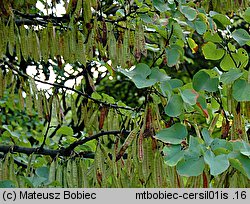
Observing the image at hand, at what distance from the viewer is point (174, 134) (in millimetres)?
943

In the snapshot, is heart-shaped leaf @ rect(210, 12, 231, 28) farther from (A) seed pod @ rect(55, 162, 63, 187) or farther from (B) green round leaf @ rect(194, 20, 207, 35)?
(A) seed pod @ rect(55, 162, 63, 187)

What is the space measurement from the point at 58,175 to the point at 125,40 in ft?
1.20

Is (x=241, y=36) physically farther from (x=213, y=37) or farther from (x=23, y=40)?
(x=23, y=40)

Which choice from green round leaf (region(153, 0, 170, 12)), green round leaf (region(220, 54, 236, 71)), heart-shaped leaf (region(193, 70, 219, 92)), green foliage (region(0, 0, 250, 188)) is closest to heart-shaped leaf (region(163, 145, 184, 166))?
green foliage (region(0, 0, 250, 188))

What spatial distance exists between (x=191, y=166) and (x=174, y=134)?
0.10 m

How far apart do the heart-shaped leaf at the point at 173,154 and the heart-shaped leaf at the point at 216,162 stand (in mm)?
50

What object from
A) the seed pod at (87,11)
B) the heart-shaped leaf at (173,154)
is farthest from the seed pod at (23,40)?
the heart-shaped leaf at (173,154)

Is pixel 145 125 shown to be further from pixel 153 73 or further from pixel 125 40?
pixel 125 40

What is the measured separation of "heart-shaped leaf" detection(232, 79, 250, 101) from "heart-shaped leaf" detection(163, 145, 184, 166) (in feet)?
0.49

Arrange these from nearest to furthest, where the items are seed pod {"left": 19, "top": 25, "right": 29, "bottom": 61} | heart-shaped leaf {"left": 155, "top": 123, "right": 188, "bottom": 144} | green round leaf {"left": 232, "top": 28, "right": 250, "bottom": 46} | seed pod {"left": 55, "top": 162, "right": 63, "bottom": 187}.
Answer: heart-shaped leaf {"left": 155, "top": 123, "right": 188, "bottom": 144} → green round leaf {"left": 232, "top": 28, "right": 250, "bottom": 46} → seed pod {"left": 55, "top": 162, "right": 63, "bottom": 187} → seed pod {"left": 19, "top": 25, "right": 29, "bottom": 61}

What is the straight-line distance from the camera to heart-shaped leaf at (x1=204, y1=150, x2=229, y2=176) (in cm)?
82

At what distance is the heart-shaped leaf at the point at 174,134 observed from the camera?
0.93 meters

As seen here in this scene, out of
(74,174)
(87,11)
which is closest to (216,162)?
(74,174)
